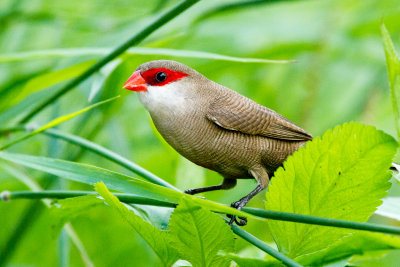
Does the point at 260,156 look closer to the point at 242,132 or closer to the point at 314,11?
Result: the point at 242,132

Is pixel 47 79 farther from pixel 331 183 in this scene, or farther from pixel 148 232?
pixel 331 183

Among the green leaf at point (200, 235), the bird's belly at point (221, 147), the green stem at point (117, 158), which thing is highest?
the bird's belly at point (221, 147)

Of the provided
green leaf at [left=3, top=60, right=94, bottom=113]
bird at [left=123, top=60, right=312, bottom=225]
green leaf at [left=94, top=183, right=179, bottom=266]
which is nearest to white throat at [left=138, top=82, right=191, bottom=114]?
bird at [left=123, top=60, right=312, bottom=225]

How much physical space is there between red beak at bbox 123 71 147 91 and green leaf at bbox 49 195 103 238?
41 cm

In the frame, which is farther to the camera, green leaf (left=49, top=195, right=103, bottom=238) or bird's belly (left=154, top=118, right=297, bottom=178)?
bird's belly (left=154, top=118, right=297, bottom=178)

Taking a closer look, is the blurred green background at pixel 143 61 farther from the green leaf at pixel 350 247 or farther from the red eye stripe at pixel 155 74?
the green leaf at pixel 350 247

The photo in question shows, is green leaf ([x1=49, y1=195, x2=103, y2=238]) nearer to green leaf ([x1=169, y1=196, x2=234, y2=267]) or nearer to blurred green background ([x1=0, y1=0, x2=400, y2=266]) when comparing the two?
green leaf ([x1=169, y1=196, x2=234, y2=267])

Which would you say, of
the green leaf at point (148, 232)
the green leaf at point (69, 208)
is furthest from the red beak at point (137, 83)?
the green leaf at point (148, 232)

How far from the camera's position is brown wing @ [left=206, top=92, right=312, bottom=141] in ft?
5.09

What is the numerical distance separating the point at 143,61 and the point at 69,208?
3.14ft

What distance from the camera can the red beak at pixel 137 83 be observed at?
5.00ft

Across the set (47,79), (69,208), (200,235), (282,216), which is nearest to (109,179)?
(69,208)

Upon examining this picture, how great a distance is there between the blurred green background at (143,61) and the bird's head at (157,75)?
131mm

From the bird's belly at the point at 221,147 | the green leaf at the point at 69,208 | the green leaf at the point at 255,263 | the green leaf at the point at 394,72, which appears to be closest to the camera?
the green leaf at the point at 394,72
